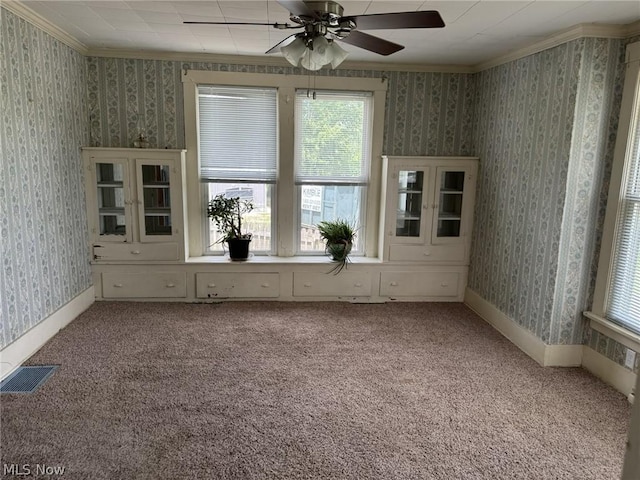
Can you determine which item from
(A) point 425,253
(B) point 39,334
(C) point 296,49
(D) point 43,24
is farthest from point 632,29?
(B) point 39,334

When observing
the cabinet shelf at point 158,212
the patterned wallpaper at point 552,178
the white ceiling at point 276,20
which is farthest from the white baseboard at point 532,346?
the cabinet shelf at point 158,212

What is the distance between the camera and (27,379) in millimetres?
2857

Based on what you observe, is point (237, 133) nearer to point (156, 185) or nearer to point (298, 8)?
point (156, 185)

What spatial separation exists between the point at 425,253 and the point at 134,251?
2.97m

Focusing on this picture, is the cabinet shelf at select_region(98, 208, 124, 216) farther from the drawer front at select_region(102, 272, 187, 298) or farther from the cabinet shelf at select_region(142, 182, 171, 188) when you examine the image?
the drawer front at select_region(102, 272, 187, 298)

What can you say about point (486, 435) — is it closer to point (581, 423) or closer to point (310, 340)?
point (581, 423)

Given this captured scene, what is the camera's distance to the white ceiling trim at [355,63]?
114 inches

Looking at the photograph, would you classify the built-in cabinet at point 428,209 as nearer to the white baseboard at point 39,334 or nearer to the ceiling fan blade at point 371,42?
the ceiling fan blade at point 371,42

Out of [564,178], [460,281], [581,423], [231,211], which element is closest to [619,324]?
[581,423]

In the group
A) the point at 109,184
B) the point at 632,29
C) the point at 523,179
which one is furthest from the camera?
the point at 109,184

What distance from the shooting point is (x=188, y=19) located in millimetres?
3074

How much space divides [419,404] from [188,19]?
304cm

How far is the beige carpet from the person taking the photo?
2.17 metres

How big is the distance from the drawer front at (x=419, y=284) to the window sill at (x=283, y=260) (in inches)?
9.8
